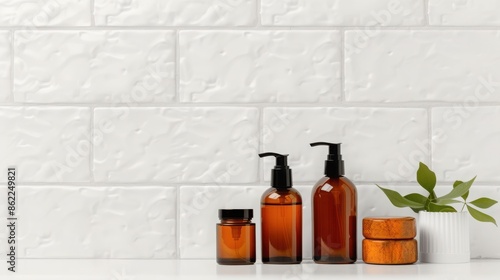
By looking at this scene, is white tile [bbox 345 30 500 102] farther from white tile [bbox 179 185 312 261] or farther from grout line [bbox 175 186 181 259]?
grout line [bbox 175 186 181 259]

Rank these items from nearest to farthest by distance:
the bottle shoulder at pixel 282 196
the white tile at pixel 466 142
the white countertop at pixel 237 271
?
1. the white countertop at pixel 237 271
2. the bottle shoulder at pixel 282 196
3. the white tile at pixel 466 142

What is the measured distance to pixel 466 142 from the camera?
1.14 m

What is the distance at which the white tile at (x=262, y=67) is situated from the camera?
1154mm

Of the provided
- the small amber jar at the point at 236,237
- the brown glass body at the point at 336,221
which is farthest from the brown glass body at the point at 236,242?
the brown glass body at the point at 336,221

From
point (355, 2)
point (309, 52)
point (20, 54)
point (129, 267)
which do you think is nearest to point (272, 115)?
point (309, 52)

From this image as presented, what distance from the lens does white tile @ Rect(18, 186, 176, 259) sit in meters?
1.15

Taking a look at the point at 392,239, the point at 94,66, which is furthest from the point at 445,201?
the point at 94,66

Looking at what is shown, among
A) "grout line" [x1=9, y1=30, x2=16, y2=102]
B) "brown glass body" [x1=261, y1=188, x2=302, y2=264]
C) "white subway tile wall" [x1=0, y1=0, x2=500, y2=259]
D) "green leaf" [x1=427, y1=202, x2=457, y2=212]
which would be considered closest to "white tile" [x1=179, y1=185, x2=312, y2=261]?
"white subway tile wall" [x1=0, y1=0, x2=500, y2=259]

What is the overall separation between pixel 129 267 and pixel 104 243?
14cm

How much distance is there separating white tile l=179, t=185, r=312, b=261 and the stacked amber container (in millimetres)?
177

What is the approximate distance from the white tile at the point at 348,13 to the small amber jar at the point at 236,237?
37 centimetres

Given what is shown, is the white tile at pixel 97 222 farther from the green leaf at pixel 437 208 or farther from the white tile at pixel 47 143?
the green leaf at pixel 437 208

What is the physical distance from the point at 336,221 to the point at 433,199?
17cm

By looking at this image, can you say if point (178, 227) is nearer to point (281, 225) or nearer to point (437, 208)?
point (281, 225)
